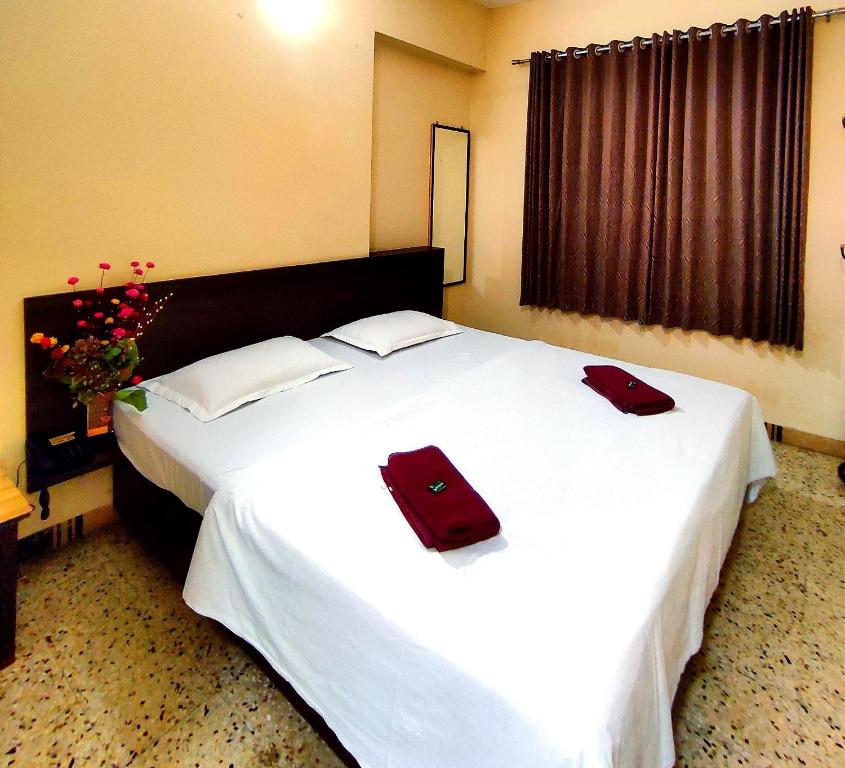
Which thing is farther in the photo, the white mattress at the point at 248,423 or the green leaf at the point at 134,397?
the green leaf at the point at 134,397

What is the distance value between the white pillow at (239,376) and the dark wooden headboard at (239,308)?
0.14m

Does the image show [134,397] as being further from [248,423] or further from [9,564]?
[9,564]

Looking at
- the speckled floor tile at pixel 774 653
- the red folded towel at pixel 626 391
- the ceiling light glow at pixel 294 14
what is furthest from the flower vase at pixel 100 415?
the speckled floor tile at pixel 774 653

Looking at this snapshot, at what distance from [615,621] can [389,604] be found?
452mm

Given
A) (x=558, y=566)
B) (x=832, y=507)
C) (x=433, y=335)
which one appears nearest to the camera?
(x=558, y=566)

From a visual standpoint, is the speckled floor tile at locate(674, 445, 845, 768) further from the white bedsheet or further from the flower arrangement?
the flower arrangement

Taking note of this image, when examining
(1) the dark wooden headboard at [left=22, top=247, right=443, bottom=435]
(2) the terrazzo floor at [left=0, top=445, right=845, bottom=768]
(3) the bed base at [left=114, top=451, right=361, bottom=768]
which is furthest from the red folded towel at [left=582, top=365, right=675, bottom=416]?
(3) the bed base at [left=114, top=451, right=361, bottom=768]

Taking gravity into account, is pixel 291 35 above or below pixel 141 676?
above

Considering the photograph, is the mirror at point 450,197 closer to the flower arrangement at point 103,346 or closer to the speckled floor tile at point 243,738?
the flower arrangement at point 103,346

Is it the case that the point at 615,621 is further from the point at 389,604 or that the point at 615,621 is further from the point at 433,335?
the point at 433,335

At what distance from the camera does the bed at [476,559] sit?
41.7 inches

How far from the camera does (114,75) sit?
210 cm

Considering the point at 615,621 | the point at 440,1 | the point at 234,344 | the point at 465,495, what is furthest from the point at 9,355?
the point at 440,1

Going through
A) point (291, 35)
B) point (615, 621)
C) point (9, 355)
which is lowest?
point (615, 621)
